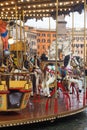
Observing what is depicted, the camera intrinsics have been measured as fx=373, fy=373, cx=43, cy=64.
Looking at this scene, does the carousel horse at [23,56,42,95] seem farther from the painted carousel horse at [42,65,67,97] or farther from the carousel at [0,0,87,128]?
the painted carousel horse at [42,65,67,97]

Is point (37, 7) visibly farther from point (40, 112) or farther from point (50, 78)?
point (40, 112)

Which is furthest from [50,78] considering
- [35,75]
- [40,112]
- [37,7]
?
[37,7]

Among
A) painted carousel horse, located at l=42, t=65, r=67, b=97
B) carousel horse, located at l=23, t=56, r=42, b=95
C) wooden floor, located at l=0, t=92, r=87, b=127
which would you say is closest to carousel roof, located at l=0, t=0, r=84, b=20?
carousel horse, located at l=23, t=56, r=42, b=95

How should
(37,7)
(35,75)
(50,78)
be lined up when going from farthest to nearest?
(37,7), (35,75), (50,78)

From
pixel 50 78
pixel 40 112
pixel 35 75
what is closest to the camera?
pixel 40 112

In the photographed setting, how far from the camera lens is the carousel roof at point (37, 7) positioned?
13422 millimetres

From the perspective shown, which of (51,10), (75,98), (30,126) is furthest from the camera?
(51,10)

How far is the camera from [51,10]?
1513 cm

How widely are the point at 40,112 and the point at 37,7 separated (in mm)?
6171

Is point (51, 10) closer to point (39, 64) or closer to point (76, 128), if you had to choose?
point (39, 64)

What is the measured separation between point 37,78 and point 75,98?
1462 mm

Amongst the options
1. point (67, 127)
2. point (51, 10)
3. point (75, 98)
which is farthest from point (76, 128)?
point (51, 10)

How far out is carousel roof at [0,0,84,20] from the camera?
13422mm

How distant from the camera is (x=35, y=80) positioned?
12773mm
